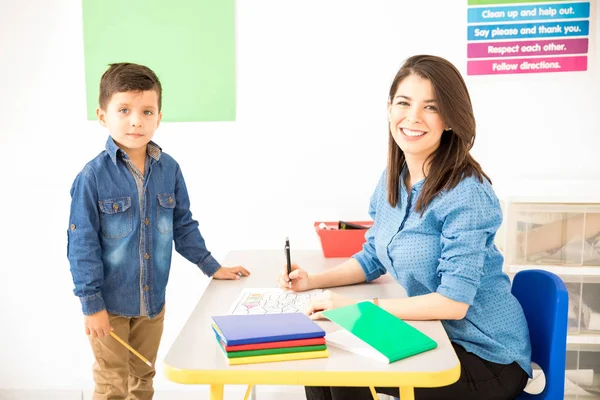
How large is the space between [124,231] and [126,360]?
0.42 metres

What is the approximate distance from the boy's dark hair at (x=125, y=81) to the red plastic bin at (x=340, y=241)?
74 centimetres

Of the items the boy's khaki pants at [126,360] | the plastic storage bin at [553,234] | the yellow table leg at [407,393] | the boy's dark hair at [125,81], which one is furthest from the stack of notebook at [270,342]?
the plastic storage bin at [553,234]

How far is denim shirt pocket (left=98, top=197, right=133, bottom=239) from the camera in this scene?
1845 mm

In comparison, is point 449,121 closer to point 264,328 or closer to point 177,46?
point 264,328

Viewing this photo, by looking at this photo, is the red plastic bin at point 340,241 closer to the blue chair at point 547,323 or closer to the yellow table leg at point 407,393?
the blue chair at point 547,323

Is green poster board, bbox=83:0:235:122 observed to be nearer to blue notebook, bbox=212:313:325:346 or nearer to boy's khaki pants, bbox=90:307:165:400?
boy's khaki pants, bbox=90:307:165:400

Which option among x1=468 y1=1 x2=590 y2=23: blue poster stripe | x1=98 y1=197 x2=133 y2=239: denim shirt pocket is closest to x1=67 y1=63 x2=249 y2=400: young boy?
x1=98 y1=197 x2=133 y2=239: denim shirt pocket

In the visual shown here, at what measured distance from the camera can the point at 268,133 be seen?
8.52 feet

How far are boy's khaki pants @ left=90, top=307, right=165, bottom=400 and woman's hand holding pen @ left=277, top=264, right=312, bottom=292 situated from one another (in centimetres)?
56

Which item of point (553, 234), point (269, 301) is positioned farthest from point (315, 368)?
point (553, 234)

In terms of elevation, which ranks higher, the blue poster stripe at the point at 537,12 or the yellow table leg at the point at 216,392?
the blue poster stripe at the point at 537,12

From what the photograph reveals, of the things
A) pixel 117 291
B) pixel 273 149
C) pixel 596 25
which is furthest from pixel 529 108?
pixel 117 291

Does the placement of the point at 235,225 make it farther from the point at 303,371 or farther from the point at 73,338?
the point at 303,371

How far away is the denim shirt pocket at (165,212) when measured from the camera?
77.1 inches
